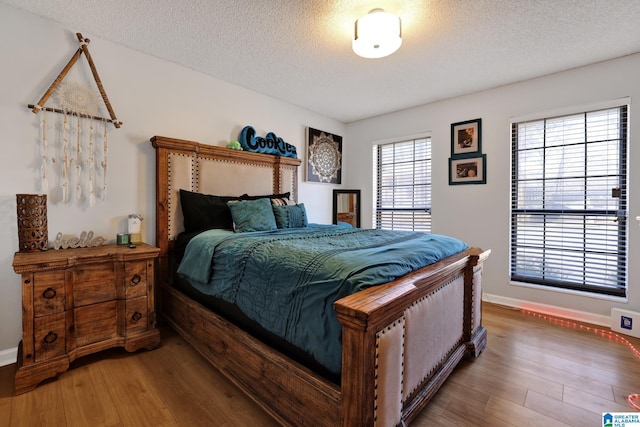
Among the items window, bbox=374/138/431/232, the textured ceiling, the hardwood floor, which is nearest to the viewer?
the hardwood floor

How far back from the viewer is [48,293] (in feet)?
5.40

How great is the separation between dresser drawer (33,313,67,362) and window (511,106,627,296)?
4016mm

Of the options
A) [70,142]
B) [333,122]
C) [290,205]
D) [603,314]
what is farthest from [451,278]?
[333,122]

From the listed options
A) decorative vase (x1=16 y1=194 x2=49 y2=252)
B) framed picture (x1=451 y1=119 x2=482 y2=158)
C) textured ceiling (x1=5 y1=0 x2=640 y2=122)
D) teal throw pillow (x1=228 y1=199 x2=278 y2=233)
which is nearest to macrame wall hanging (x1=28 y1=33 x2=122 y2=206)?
decorative vase (x1=16 y1=194 x2=49 y2=252)

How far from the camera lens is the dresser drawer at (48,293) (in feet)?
5.26

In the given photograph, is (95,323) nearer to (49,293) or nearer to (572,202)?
(49,293)

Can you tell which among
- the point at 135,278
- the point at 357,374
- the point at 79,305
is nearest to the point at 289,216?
the point at 135,278

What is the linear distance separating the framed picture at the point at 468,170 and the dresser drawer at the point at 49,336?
12.7 feet

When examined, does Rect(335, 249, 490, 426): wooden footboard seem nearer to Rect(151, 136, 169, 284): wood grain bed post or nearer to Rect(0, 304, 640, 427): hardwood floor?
Rect(0, 304, 640, 427): hardwood floor

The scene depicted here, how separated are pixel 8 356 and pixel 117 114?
1890 millimetres

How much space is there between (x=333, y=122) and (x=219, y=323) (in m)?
3.49

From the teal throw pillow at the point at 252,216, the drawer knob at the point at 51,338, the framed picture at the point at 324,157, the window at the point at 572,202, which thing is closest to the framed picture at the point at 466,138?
the window at the point at 572,202

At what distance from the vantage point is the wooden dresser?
1591mm

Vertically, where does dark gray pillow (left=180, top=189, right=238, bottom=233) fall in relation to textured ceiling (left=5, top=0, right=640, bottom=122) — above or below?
below
